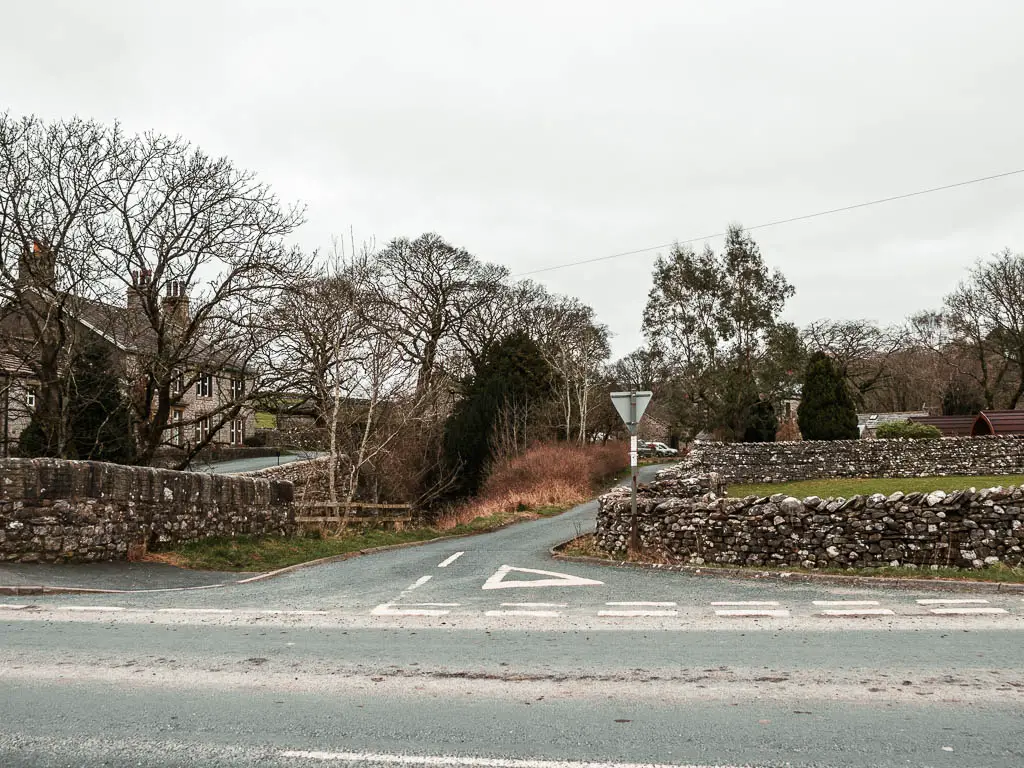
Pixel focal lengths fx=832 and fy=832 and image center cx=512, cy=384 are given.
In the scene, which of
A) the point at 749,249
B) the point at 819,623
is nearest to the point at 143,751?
the point at 819,623

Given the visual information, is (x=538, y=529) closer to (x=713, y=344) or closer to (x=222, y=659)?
(x=222, y=659)

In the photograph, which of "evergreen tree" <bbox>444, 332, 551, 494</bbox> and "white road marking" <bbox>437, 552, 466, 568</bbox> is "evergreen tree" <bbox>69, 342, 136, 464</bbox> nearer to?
"white road marking" <bbox>437, 552, 466, 568</bbox>

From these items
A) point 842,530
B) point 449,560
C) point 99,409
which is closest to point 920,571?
point 842,530

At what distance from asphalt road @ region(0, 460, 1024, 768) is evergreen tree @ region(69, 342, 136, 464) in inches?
613

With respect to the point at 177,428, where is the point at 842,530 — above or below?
below

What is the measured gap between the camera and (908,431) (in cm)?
4169

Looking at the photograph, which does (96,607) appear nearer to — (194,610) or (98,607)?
(98,607)

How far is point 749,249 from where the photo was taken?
170 feet

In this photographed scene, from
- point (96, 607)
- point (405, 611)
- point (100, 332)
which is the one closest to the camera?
point (405, 611)

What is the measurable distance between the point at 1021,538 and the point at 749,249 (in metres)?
41.6

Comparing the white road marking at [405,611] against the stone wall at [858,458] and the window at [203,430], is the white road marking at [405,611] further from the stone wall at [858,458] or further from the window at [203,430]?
the stone wall at [858,458]

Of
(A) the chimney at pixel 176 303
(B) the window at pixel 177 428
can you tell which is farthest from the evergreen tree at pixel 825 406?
(A) the chimney at pixel 176 303

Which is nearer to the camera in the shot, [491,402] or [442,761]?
[442,761]

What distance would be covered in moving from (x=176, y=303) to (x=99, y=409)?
6423 millimetres
